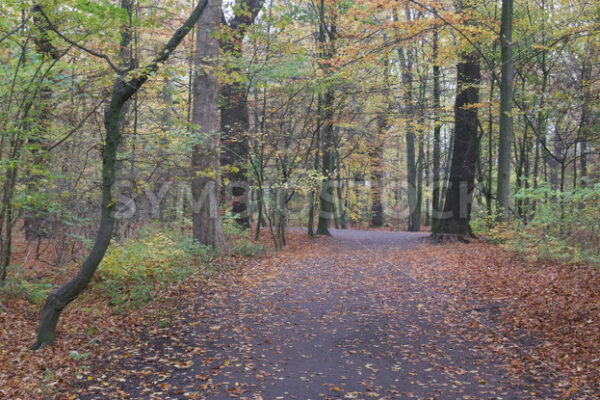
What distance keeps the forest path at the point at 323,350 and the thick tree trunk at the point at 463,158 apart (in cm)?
624

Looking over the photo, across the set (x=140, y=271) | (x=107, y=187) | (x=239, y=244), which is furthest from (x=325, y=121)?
(x=107, y=187)

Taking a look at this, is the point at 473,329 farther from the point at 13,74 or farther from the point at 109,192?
the point at 13,74

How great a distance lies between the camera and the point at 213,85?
10852 millimetres

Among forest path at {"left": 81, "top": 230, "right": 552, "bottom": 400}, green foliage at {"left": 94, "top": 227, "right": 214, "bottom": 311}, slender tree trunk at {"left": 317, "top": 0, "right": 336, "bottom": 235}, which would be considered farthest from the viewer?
slender tree trunk at {"left": 317, "top": 0, "right": 336, "bottom": 235}

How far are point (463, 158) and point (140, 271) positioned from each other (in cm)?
1136

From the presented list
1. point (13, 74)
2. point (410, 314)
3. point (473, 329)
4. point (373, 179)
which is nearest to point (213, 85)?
point (13, 74)

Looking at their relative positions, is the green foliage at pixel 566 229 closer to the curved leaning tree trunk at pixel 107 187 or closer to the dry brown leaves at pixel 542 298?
the dry brown leaves at pixel 542 298

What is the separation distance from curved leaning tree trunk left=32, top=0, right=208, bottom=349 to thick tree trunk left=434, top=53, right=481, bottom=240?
1142 cm

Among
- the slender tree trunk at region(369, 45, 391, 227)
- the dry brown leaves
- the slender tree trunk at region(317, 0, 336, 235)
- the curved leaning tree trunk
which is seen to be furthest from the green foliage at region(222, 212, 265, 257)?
the slender tree trunk at region(369, 45, 391, 227)

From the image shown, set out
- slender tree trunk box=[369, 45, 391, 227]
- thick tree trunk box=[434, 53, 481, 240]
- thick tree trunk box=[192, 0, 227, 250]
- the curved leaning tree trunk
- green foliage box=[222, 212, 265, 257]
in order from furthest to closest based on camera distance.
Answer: slender tree trunk box=[369, 45, 391, 227]
thick tree trunk box=[434, 53, 481, 240]
green foliage box=[222, 212, 265, 257]
thick tree trunk box=[192, 0, 227, 250]
the curved leaning tree trunk

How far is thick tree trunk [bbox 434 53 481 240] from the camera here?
14.6 m

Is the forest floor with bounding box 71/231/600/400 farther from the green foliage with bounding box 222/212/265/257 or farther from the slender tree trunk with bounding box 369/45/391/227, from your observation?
the slender tree trunk with bounding box 369/45/391/227

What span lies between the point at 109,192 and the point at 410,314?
5.03 meters

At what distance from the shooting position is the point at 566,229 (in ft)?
29.3
